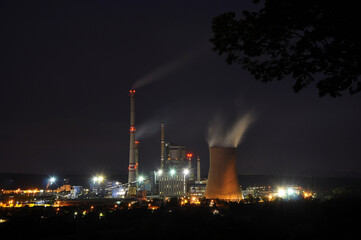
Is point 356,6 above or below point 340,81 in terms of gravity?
above

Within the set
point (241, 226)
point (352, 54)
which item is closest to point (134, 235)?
point (241, 226)

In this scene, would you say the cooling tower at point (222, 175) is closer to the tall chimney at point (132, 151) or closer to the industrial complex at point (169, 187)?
the industrial complex at point (169, 187)

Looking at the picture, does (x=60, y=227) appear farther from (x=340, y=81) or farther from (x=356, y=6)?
(x=356, y=6)

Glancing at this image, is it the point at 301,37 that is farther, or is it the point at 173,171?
the point at 173,171

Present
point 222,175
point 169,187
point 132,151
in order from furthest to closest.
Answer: point 169,187, point 132,151, point 222,175

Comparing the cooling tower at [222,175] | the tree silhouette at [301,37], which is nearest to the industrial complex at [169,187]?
the cooling tower at [222,175]

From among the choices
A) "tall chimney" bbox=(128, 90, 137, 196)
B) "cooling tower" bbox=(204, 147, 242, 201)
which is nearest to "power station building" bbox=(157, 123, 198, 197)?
"tall chimney" bbox=(128, 90, 137, 196)

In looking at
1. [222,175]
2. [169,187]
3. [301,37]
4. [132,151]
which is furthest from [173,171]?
[301,37]

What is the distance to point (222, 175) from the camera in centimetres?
3553

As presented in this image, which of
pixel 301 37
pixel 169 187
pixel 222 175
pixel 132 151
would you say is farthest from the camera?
pixel 169 187

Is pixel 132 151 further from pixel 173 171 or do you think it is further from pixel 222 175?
pixel 222 175

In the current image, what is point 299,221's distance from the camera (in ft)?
43.2

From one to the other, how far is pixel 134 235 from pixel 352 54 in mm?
8268

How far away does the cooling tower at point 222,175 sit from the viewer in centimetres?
3481
